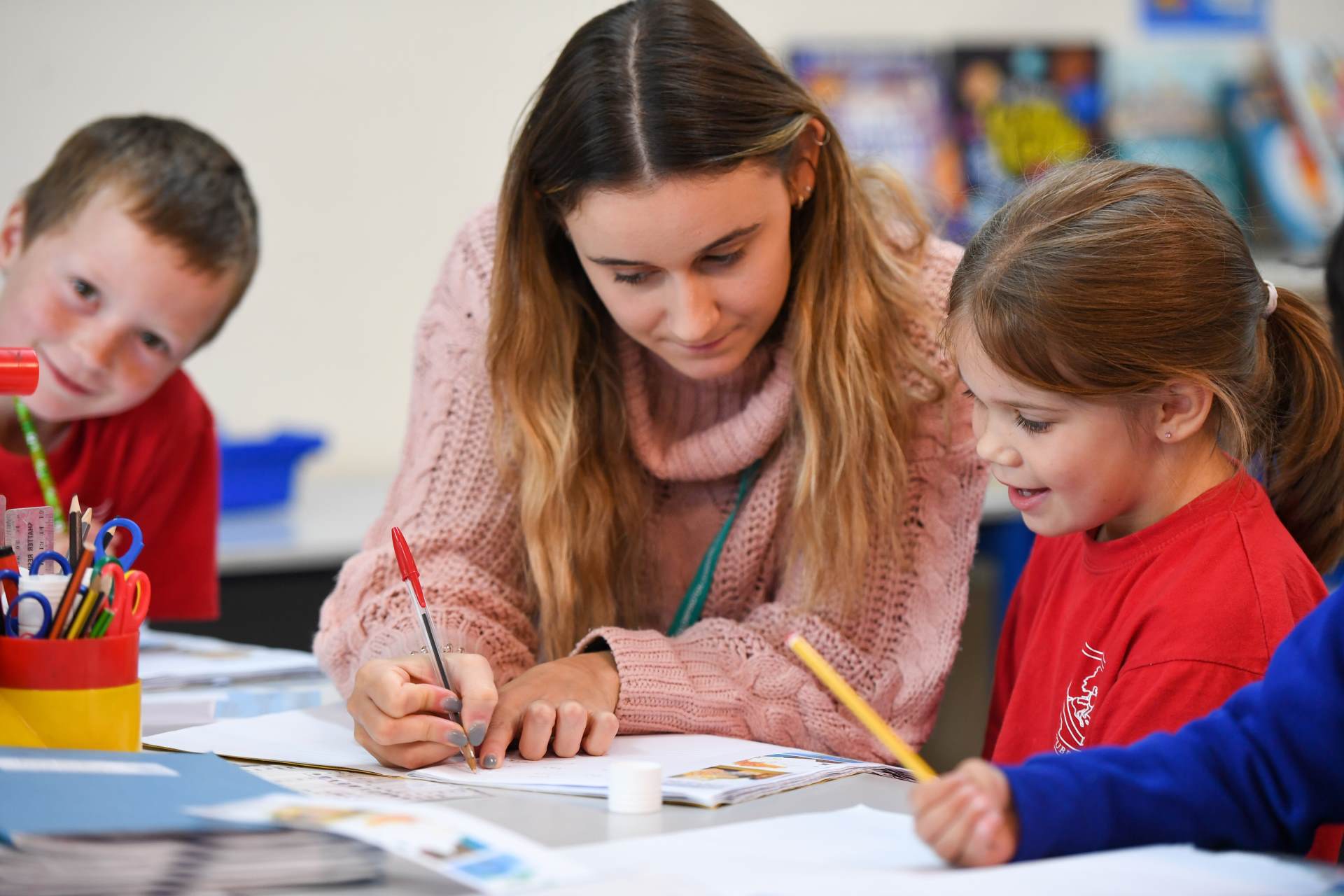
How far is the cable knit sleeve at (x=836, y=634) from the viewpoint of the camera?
114 cm

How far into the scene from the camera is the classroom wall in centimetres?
249

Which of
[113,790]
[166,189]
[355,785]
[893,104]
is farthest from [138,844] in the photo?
[893,104]

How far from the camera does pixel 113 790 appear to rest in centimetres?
76

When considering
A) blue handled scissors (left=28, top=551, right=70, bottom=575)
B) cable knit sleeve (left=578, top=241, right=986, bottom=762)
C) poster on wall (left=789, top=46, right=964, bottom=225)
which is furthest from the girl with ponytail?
poster on wall (left=789, top=46, right=964, bottom=225)

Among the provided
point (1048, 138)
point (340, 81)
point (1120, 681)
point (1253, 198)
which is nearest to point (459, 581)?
point (1120, 681)

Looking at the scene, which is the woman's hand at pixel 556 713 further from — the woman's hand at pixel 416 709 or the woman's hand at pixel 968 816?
the woman's hand at pixel 968 816

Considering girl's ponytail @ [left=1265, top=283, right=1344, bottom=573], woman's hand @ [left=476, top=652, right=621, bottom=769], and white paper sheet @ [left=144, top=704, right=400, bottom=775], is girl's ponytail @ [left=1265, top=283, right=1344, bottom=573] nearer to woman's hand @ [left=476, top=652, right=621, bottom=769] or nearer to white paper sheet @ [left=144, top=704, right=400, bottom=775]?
woman's hand @ [left=476, top=652, right=621, bottom=769]

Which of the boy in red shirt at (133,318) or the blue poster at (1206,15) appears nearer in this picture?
the boy in red shirt at (133,318)

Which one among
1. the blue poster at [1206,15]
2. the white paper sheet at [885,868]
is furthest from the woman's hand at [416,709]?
the blue poster at [1206,15]

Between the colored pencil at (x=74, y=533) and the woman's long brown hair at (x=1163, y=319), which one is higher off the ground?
the woman's long brown hair at (x=1163, y=319)

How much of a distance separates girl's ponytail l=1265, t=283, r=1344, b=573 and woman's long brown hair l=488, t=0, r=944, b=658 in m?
0.30

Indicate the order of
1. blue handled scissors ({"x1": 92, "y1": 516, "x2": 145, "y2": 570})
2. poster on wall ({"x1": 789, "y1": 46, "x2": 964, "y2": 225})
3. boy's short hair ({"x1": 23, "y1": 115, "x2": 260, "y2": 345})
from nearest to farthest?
blue handled scissors ({"x1": 92, "y1": 516, "x2": 145, "y2": 570})
boy's short hair ({"x1": 23, "y1": 115, "x2": 260, "y2": 345})
poster on wall ({"x1": 789, "y1": 46, "x2": 964, "y2": 225})

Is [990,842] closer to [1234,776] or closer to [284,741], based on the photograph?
[1234,776]

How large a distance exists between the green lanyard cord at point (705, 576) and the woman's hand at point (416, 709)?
34cm
